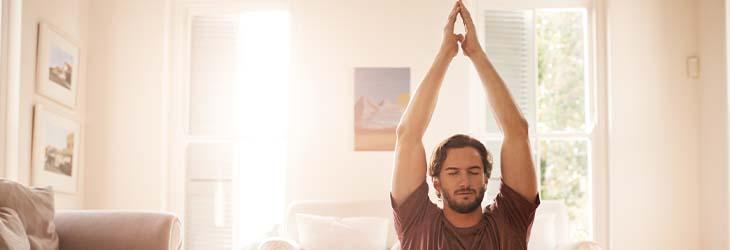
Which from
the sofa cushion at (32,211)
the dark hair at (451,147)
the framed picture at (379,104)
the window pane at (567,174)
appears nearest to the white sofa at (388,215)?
the framed picture at (379,104)

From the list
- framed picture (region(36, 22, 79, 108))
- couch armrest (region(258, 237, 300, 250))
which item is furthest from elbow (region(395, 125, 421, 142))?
framed picture (region(36, 22, 79, 108))

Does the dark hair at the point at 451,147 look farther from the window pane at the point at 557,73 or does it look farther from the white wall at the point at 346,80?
→ the window pane at the point at 557,73

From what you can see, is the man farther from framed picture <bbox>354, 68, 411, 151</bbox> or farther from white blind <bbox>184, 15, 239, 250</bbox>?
white blind <bbox>184, 15, 239, 250</bbox>

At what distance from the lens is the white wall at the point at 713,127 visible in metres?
5.37

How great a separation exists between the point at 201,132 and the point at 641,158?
279 cm

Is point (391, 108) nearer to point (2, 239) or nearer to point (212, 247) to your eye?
point (212, 247)

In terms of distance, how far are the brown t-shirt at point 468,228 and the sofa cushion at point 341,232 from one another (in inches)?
99.7

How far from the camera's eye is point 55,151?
16.8 ft

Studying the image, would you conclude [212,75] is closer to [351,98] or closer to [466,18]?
[351,98]

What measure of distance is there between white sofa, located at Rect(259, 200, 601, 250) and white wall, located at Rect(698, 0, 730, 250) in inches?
40.5

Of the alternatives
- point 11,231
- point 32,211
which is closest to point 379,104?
point 32,211

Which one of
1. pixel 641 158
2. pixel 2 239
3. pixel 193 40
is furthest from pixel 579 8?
pixel 2 239

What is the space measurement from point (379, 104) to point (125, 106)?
159cm

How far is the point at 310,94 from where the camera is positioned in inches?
226
